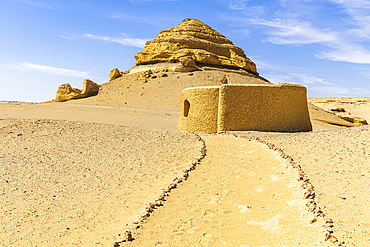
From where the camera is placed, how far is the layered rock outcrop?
4600cm

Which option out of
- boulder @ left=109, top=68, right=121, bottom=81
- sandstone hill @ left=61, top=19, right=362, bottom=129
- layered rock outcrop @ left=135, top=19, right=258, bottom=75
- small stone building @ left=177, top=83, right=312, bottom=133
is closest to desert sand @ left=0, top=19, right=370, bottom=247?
small stone building @ left=177, top=83, right=312, bottom=133

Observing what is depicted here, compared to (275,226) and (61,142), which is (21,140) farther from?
(275,226)

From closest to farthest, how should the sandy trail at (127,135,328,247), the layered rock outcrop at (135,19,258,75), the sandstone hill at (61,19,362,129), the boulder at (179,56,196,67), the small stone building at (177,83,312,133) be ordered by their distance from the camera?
the sandy trail at (127,135,328,247)
the small stone building at (177,83,312,133)
the sandstone hill at (61,19,362,129)
the boulder at (179,56,196,67)
the layered rock outcrop at (135,19,258,75)

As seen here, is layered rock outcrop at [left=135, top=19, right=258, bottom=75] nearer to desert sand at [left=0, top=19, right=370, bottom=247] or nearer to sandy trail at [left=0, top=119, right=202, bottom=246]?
sandy trail at [left=0, top=119, right=202, bottom=246]

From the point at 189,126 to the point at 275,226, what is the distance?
11.1m

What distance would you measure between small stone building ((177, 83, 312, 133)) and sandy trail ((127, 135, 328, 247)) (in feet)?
18.2

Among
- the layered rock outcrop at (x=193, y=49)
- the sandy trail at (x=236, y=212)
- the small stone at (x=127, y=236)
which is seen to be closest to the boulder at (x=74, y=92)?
the layered rock outcrop at (x=193, y=49)

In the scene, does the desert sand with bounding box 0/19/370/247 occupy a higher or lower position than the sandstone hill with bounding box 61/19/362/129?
Answer: lower

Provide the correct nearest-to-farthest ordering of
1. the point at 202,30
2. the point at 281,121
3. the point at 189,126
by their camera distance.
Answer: the point at 281,121, the point at 189,126, the point at 202,30

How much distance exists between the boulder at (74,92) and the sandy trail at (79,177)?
84.7 feet

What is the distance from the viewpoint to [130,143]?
11141 mm

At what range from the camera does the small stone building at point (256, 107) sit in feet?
44.5

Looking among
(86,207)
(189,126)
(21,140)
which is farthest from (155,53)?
(86,207)

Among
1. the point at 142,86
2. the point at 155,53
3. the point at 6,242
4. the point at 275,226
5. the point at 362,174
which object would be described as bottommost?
the point at 6,242
